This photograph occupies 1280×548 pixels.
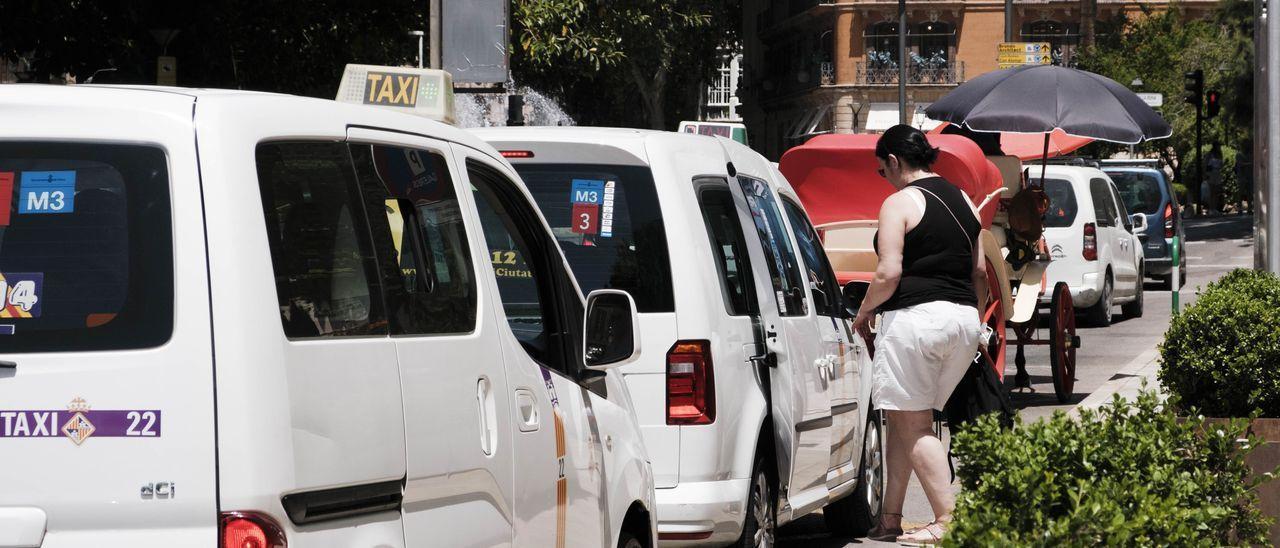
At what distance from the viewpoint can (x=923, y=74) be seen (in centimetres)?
7175

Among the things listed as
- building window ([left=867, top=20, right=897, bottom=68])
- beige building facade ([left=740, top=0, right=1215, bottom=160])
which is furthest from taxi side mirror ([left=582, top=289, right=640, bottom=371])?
building window ([left=867, top=20, right=897, bottom=68])

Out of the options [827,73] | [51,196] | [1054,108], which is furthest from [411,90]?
[827,73]

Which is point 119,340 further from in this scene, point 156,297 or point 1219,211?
point 1219,211

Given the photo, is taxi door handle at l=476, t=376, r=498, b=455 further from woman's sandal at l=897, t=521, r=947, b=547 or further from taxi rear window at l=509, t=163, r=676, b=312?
woman's sandal at l=897, t=521, r=947, b=547

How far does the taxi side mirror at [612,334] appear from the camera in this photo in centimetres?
487

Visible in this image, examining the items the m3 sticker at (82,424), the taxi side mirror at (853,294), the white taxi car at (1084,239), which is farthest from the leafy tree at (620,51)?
the m3 sticker at (82,424)

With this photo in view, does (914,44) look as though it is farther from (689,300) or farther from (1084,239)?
(689,300)

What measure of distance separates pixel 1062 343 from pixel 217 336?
1182 centimetres

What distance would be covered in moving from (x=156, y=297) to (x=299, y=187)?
15.7 inches

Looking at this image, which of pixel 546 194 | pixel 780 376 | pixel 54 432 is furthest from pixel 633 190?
pixel 54 432

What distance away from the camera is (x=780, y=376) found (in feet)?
23.8

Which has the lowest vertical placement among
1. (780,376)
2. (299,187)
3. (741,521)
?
(741,521)

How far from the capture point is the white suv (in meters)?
20.9

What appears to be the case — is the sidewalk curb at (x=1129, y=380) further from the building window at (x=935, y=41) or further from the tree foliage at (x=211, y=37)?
the building window at (x=935, y=41)
